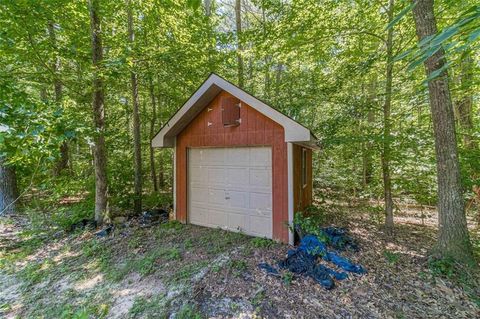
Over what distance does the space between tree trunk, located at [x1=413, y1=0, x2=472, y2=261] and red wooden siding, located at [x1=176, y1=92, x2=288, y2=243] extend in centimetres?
267

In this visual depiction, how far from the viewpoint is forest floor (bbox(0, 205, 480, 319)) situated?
11.1 ft

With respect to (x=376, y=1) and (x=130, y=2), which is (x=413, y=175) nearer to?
(x=376, y=1)

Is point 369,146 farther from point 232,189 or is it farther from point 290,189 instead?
point 232,189

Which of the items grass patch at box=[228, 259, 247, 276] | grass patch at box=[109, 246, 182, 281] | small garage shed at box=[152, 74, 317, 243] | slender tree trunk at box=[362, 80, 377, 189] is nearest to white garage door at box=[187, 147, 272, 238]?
small garage shed at box=[152, 74, 317, 243]

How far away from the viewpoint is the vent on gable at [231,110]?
5859mm

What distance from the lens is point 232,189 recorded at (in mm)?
6191

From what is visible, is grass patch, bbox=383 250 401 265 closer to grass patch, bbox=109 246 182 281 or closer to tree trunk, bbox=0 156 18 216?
grass patch, bbox=109 246 182 281

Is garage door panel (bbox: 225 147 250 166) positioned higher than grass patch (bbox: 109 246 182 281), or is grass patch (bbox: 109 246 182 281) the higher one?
garage door panel (bbox: 225 147 250 166)

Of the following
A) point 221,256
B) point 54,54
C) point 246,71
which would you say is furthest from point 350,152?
point 54,54

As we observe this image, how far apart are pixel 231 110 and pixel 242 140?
78 centimetres

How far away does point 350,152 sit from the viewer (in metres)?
7.05

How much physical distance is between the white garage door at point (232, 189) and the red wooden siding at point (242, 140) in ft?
0.57

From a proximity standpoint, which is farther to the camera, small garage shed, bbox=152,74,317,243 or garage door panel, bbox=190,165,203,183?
garage door panel, bbox=190,165,203,183

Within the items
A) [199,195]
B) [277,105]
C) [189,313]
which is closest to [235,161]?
[199,195]
